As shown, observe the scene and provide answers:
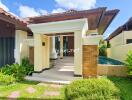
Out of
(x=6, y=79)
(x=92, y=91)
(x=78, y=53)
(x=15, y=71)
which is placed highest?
(x=78, y=53)

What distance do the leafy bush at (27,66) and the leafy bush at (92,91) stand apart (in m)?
7.47

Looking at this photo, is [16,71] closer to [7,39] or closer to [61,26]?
[7,39]

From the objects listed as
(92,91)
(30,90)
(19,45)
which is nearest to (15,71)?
(19,45)

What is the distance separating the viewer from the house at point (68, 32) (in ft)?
41.1

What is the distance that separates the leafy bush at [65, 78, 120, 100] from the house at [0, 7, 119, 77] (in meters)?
4.93

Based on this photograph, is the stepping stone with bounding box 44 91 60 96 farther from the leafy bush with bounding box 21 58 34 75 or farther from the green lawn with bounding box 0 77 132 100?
the leafy bush with bounding box 21 58 34 75

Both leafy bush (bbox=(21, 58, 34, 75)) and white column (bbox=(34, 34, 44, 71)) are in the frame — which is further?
leafy bush (bbox=(21, 58, 34, 75))

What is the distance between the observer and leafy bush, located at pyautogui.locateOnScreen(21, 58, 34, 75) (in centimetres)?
1449

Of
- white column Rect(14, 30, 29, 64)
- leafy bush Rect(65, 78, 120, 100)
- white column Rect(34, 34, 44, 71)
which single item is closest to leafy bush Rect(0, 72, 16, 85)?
white column Rect(34, 34, 44, 71)

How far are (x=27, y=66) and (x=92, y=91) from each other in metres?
8.72

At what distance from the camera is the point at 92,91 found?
731cm

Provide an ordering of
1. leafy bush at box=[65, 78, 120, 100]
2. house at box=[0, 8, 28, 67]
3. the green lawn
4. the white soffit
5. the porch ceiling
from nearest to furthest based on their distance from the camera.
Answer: leafy bush at box=[65, 78, 120, 100], the green lawn, the white soffit, the porch ceiling, house at box=[0, 8, 28, 67]

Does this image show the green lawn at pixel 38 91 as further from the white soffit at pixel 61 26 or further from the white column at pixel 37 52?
the white soffit at pixel 61 26

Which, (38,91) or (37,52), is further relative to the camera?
(37,52)
